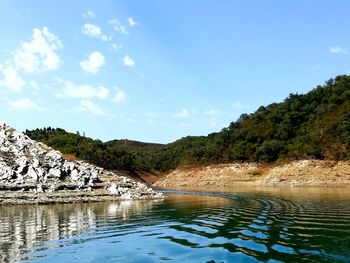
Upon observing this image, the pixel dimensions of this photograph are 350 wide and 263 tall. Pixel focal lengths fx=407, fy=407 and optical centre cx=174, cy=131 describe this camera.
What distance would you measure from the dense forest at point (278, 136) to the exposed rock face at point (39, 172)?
63.1 m

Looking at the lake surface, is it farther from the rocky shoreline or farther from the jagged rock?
the rocky shoreline

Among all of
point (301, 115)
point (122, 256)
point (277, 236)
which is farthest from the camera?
point (301, 115)

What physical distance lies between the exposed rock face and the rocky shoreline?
158 ft

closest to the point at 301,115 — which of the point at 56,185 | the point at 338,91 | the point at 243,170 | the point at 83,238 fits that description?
the point at 338,91

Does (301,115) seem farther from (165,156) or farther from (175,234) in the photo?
(175,234)

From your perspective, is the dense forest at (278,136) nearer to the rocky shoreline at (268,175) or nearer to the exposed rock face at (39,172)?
the rocky shoreline at (268,175)

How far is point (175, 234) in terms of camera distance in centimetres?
1812

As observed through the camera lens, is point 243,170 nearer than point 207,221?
No

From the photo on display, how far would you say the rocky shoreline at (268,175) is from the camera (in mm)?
82688

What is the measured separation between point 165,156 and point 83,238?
484 feet

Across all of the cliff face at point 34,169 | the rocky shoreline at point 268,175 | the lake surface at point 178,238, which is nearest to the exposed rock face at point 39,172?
the cliff face at point 34,169

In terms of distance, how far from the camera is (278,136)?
116562mm

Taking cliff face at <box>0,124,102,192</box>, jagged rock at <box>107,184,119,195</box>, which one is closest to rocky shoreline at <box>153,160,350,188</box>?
jagged rock at <box>107,184,119,195</box>

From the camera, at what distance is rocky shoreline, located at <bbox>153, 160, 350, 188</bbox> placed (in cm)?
8269
